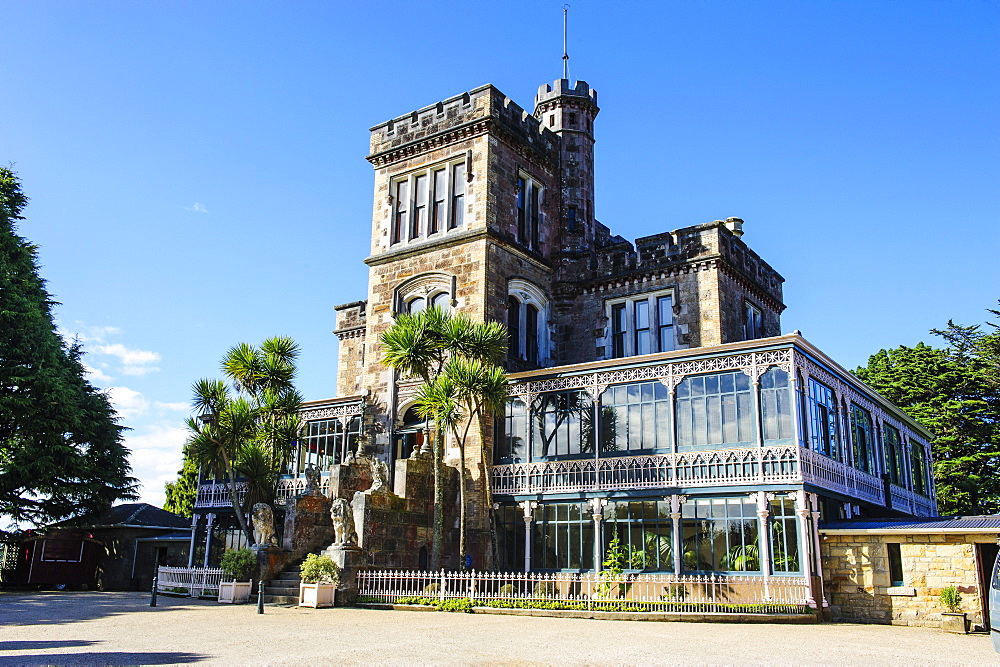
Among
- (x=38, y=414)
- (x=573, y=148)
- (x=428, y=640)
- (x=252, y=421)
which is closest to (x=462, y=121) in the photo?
(x=573, y=148)

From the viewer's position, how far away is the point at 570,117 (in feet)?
108

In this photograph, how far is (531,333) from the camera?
29.0 meters

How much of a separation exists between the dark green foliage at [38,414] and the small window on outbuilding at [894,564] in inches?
1005

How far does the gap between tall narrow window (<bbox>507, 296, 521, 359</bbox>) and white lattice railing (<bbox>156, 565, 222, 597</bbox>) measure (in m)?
10.9

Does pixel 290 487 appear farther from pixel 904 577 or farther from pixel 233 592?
pixel 904 577

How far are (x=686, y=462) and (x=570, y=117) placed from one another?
53.7 ft

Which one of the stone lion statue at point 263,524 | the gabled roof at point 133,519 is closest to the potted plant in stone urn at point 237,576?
the stone lion statue at point 263,524

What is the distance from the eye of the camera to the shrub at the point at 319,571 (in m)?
20.4

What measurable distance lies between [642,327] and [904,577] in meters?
12.0

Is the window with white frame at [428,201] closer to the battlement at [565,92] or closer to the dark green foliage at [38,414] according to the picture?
the battlement at [565,92]

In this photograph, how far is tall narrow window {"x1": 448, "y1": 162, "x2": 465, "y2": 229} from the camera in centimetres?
2820

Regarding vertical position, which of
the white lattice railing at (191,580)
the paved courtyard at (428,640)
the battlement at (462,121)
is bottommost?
the paved courtyard at (428,640)

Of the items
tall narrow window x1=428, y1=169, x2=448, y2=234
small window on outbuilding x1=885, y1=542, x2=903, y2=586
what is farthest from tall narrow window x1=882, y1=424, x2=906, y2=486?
tall narrow window x1=428, y1=169, x2=448, y2=234

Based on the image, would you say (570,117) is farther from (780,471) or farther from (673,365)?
(780,471)
